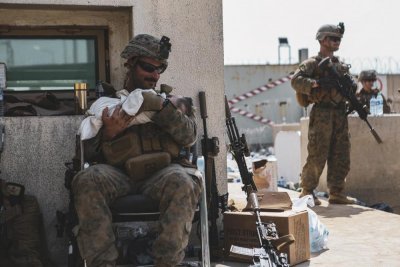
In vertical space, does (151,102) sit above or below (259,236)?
above

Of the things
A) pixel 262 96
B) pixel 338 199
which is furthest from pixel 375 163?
pixel 262 96

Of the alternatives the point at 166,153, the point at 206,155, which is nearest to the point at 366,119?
the point at 206,155

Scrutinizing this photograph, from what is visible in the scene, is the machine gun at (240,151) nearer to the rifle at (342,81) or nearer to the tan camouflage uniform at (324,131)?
the tan camouflage uniform at (324,131)

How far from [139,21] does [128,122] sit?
121 cm

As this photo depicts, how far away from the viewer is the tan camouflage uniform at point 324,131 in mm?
6594

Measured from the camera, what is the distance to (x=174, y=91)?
4480mm

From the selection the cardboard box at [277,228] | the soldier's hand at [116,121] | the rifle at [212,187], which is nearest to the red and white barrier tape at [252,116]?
the rifle at [212,187]

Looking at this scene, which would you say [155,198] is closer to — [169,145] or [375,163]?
[169,145]

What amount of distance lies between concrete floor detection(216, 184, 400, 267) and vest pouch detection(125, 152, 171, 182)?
3.43ft

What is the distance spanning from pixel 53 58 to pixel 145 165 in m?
1.80

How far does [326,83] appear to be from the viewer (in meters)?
6.55

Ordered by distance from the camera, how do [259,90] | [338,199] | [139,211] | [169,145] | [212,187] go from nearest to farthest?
[139,211] < [169,145] < [212,187] < [338,199] < [259,90]

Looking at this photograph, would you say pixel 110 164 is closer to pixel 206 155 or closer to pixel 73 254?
pixel 73 254

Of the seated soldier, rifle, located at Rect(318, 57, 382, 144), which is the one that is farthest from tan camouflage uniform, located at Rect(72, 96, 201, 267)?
rifle, located at Rect(318, 57, 382, 144)
